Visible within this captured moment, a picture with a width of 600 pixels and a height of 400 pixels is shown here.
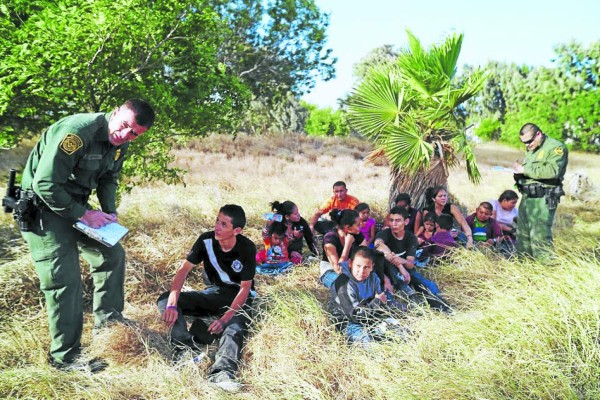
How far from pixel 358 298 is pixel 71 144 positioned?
7.63 ft

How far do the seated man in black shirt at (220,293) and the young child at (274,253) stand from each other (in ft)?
4.97

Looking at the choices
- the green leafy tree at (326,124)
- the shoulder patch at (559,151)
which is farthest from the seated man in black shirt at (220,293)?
the green leafy tree at (326,124)

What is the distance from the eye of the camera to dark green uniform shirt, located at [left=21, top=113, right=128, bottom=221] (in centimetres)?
301

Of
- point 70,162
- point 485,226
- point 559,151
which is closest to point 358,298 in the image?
point 70,162

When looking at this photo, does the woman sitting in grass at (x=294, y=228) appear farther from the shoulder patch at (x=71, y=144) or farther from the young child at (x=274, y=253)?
the shoulder patch at (x=71, y=144)

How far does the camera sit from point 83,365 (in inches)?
128

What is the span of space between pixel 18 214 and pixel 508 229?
615cm

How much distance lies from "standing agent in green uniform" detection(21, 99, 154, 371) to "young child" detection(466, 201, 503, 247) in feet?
16.5

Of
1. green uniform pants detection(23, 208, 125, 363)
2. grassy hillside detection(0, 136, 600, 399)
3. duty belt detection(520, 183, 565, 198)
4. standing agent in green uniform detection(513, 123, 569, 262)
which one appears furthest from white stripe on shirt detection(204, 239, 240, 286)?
duty belt detection(520, 183, 565, 198)

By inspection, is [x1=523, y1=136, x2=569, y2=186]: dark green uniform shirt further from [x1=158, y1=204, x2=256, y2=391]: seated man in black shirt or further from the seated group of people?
[x1=158, y1=204, x2=256, y2=391]: seated man in black shirt

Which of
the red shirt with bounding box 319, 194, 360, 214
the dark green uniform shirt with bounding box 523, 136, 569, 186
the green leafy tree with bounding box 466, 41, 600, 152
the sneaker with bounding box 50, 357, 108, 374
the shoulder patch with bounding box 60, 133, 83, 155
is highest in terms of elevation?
the green leafy tree with bounding box 466, 41, 600, 152

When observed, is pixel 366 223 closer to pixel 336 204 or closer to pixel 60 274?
pixel 336 204

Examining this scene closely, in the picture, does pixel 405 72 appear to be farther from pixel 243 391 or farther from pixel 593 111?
pixel 593 111

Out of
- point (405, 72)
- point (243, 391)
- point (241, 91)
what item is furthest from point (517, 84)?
point (243, 391)
